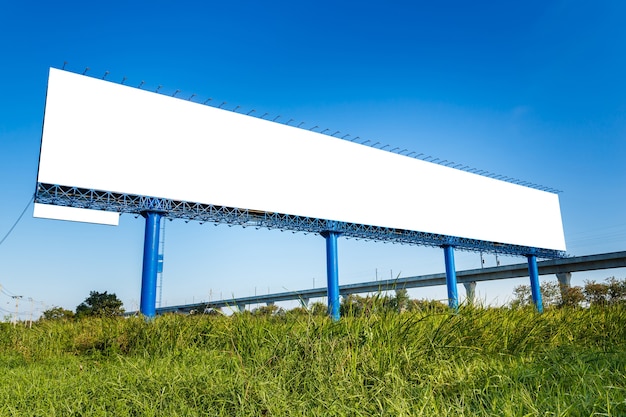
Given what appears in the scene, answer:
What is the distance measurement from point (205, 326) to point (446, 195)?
26143 mm

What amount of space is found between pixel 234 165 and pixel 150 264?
20.1 feet

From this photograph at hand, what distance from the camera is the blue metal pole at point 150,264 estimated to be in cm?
1923

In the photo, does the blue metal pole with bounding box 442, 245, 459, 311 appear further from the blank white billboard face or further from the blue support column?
the blue support column

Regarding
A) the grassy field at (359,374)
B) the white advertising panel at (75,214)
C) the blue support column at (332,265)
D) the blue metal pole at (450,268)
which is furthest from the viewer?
the blue metal pole at (450,268)

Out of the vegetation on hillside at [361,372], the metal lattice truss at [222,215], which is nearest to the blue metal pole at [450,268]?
the metal lattice truss at [222,215]

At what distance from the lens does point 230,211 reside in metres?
22.4

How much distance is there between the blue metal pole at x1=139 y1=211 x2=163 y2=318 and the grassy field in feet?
37.5

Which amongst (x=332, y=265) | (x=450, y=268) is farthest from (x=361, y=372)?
(x=450, y=268)

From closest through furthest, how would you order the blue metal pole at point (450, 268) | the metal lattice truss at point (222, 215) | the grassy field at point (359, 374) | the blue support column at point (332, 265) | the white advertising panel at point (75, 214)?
the grassy field at point (359, 374)
the metal lattice truss at point (222, 215)
the white advertising panel at point (75, 214)
the blue support column at point (332, 265)
the blue metal pole at point (450, 268)

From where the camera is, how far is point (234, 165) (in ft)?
73.5

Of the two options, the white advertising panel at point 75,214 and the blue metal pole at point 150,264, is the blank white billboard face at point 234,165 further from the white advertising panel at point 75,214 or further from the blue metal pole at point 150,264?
the white advertising panel at point 75,214

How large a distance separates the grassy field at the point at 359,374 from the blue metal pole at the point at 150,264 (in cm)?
1142

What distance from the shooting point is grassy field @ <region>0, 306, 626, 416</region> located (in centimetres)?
399

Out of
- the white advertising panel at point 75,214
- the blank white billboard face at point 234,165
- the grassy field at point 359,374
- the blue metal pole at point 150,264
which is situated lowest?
the grassy field at point 359,374
